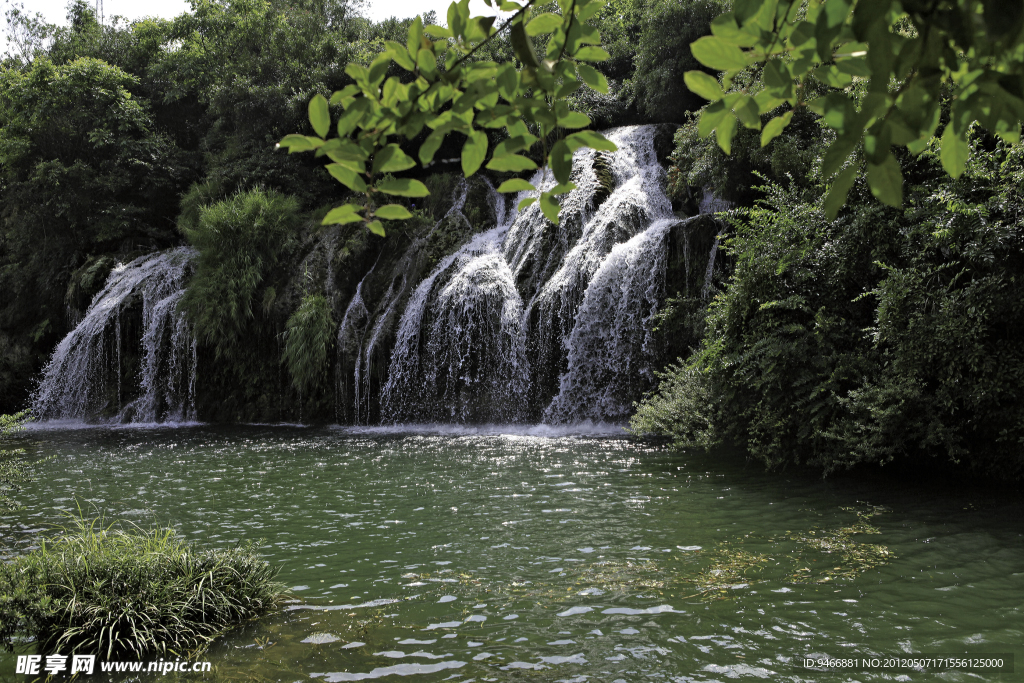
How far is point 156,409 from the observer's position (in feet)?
61.4

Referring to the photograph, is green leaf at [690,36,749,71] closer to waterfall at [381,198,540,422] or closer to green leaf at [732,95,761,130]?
green leaf at [732,95,761,130]

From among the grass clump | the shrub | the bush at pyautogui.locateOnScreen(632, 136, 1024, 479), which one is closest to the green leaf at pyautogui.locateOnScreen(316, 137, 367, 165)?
the grass clump

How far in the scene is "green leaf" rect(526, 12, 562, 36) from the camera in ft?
6.08

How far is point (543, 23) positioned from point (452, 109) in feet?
1.45

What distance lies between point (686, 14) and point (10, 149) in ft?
74.3

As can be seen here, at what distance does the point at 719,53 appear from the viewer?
1.54 metres

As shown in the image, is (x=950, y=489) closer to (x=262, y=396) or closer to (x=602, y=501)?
(x=602, y=501)

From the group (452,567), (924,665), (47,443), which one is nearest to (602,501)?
(452,567)

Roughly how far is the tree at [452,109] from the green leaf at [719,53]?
26 centimetres

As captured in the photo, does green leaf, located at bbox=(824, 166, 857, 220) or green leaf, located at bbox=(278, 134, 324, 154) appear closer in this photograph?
green leaf, located at bbox=(824, 166, 857, 220)

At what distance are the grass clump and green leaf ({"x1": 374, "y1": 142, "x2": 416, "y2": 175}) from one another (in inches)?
150

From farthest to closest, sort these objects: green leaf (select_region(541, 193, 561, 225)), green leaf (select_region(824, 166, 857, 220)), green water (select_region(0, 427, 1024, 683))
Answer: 1. green water (select_region(0, 427, 1024, 683))
2. green leaf (select_region(541, 193, 561, 225))
3. green leaf (select_region(824, 166, 857, 220))

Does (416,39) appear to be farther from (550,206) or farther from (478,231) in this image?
(478,231)

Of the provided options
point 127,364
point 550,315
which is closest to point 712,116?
point 550,315
